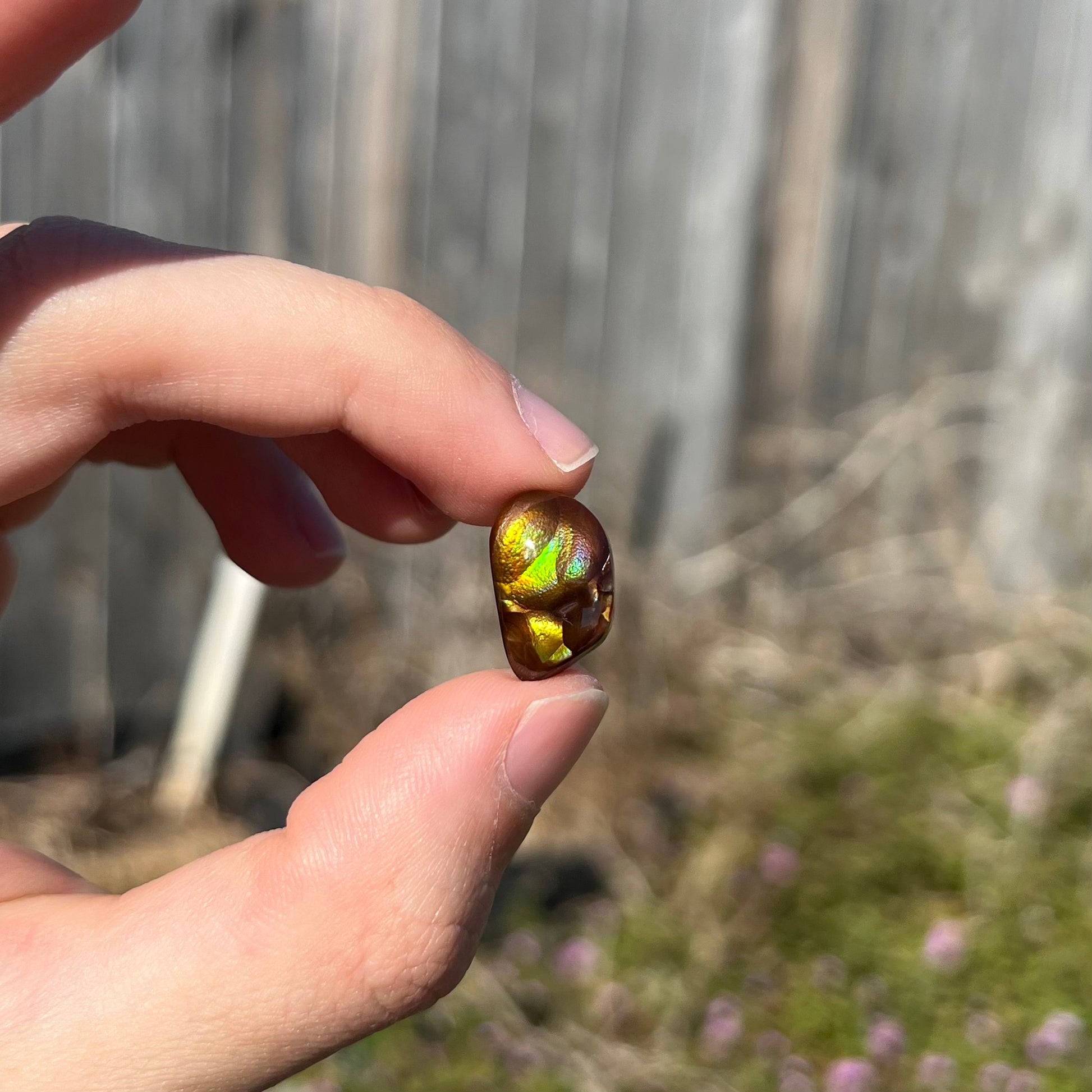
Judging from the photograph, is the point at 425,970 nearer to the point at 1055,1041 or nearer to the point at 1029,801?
the point at 1055,1041

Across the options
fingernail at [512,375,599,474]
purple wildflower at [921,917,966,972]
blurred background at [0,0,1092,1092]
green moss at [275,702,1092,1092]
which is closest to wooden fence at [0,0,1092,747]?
blurred background at [0,0,1092,1092]

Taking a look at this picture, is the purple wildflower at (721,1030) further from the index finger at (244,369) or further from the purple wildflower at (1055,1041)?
the index finger at (244,369)

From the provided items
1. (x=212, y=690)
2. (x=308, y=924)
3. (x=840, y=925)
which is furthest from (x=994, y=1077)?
(x=212, y=690)

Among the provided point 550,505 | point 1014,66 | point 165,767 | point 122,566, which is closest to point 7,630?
point 122,566

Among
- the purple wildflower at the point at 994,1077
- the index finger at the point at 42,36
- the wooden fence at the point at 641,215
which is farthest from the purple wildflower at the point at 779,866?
the index finger at the point at 42,36

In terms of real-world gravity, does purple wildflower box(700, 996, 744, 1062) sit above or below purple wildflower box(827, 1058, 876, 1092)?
below

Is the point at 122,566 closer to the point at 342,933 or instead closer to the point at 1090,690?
the point at 342,933

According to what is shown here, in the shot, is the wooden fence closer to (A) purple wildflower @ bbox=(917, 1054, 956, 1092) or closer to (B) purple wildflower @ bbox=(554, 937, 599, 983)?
(B) purple wildflower @ bbox=(554, 937, 599, 983)
